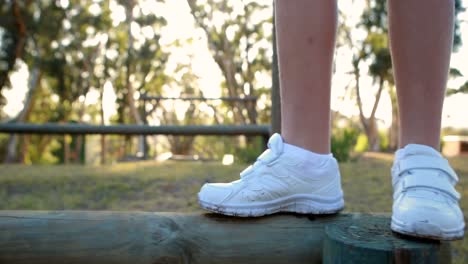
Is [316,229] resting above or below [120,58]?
below

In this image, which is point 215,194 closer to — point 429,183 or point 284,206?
point 284,206

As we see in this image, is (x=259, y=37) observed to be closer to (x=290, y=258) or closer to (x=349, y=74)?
(x=349, y=74)

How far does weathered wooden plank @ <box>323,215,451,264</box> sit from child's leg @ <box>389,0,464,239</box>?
7cm

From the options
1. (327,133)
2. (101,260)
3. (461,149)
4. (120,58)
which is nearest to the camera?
(101,260)

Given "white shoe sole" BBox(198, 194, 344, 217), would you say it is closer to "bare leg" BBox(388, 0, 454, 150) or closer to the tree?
"bare leg" BBox(388, 0, 454, 150)

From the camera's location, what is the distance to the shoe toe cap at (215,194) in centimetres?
69

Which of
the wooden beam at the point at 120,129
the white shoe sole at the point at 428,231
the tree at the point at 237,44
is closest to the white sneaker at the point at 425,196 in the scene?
the white shoe sole at the point at 428,231

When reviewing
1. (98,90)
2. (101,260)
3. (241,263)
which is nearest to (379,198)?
(241,263)

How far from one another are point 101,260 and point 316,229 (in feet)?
1.05

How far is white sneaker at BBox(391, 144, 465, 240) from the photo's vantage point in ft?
1.86

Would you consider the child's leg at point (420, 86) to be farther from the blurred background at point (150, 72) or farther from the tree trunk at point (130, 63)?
the tree trunk at point (130, 63)

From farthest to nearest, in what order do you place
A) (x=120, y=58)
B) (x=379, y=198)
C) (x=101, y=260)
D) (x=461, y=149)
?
(x=120, y=58), (x=461, y=149), (x=379, y=198), (x=101, y=260)

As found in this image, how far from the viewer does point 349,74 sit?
8.40 metres

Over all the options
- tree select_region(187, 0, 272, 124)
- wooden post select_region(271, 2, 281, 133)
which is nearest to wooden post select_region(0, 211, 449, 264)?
wooden post select_region(271, 2, 281, 133)
